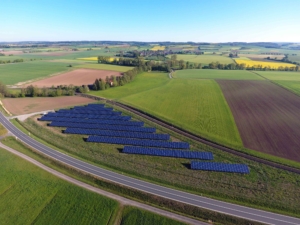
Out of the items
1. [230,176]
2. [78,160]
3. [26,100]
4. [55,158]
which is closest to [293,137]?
[230,176]

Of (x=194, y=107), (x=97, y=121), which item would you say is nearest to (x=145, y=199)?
(x=97, y=121)

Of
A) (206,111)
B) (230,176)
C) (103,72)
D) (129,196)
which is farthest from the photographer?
(103,72)

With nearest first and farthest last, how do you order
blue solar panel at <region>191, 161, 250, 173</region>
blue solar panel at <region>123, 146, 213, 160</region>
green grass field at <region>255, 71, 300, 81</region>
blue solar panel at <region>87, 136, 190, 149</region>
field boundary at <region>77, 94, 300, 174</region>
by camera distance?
blue solar panel at <region>191, 161, 250, 173</region>, field boundary at <region>77, 94, 300, 174</region>, blue solar panel at <region>123, 146, 213, 160</region>, blue solar panel at <region>87, 136, 190, 149</region>, green grass field at <region>255, 71, 300, 81</region>

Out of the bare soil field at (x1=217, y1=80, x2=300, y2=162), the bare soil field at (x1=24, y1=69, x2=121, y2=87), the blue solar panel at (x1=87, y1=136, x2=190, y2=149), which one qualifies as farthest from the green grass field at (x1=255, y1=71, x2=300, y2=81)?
the blue solar panel at (x1=87, y1=136, x2=190, y2=149)

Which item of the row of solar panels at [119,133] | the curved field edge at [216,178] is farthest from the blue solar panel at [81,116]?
the curved field edge at [216,178]

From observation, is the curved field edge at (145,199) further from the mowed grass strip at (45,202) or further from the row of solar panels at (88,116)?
the row of solar panels at (88,116)

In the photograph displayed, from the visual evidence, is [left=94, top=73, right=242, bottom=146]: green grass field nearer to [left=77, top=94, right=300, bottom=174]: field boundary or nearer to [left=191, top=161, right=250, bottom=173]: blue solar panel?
[left=77, top=94, right=300, bottom=174]: field boundary

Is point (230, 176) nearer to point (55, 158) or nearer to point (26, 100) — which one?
point (55, 158)
